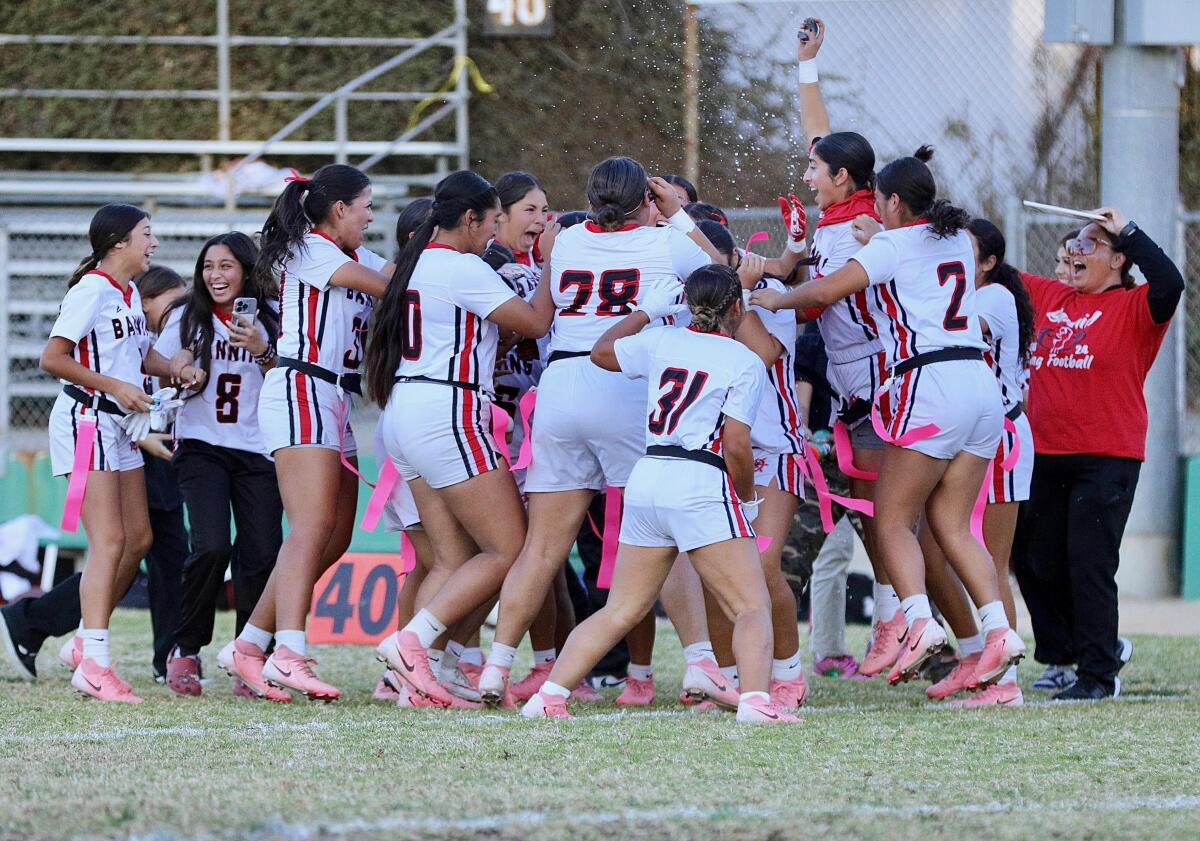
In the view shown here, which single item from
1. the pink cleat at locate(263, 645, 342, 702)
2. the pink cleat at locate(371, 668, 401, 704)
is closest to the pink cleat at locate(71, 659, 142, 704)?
the pink cleat at locate(263, 645, 342, 702)

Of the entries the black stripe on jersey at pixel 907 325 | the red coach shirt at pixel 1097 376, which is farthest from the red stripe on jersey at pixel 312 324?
the red coach shirt at pixel 1097 376

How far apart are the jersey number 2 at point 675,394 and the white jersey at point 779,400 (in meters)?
0.64

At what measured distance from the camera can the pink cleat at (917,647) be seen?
219 inches

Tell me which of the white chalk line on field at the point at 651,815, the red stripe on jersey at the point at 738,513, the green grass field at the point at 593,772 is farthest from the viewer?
the red stripe on jersey at the point at 738,513

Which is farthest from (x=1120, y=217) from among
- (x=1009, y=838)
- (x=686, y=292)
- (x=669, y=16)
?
(x=669, y=16)

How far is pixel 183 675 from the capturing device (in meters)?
6.43

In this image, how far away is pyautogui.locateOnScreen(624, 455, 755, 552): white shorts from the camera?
5.27 m

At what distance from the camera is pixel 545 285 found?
229 inches

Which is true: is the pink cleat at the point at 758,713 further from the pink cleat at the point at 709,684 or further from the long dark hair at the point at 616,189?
the long dark hair at the point at 616,189

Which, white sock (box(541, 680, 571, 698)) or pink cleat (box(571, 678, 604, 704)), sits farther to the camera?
pink cleat (box(571, 678, 604, 704))

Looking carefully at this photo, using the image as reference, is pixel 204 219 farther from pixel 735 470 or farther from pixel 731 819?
pixel 731 819

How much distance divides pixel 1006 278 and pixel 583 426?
2002 millimetres

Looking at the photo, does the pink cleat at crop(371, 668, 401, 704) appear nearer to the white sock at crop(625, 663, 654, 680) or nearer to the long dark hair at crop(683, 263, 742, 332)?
the white sock at crop(625, 663, 654, 680)

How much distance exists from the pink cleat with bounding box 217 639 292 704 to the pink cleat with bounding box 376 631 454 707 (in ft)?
1.55
